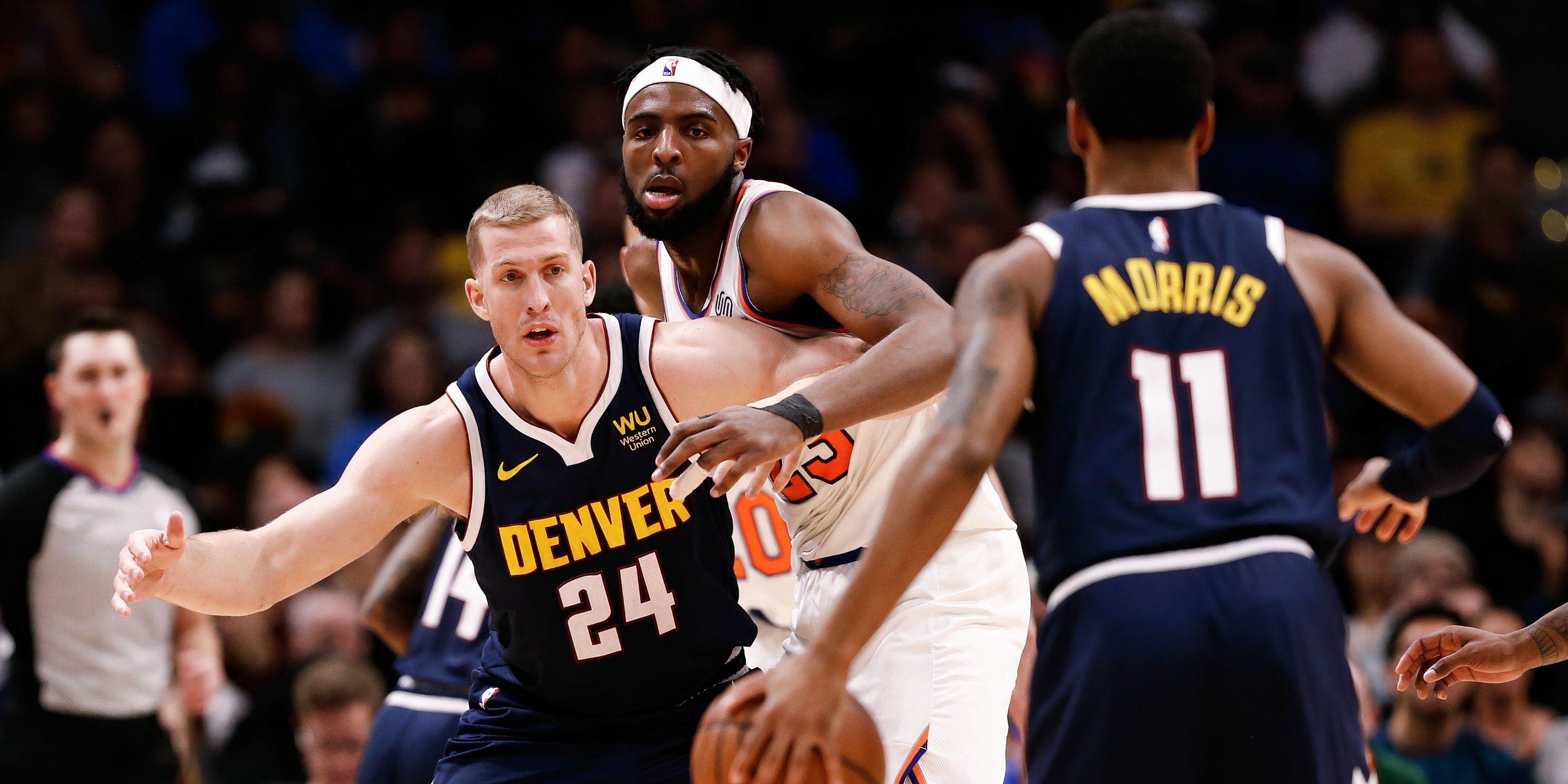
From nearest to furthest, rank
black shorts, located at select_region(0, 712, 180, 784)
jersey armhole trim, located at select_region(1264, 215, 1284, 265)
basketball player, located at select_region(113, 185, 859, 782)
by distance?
jersey armhole trim, located at select_region(1264, 215, 1284, 265)
basketball player, located at select_region(113, 185, 859, 782)
black shorts, located at select_region(0, 712, 180, 784)

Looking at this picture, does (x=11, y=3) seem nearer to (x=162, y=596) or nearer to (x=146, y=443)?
(x=146, y=443)

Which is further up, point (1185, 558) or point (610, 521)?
point (610, 521)

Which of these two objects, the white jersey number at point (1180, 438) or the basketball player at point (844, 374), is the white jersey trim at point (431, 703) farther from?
the white jersey number at point (1180, 438)

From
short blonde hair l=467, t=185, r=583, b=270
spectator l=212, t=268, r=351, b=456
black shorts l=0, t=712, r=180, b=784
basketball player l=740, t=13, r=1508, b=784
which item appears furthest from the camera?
spectator l=212, t=268, r=351, b=456

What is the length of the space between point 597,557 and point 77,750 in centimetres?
365

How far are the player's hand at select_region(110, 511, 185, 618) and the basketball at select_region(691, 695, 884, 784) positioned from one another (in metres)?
1.40

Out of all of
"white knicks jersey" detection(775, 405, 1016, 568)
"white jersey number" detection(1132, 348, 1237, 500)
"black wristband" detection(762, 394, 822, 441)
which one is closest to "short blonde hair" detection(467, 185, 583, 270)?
"black wristband" detection(762, 394, 822, 441)

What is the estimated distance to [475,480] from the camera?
14.1 feet

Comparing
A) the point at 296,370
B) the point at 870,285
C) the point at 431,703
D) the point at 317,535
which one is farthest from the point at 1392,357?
the point at 296,370

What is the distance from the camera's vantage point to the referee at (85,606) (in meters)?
6.78

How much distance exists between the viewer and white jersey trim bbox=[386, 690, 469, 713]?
18.4 feet

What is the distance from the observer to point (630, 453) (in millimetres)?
4340

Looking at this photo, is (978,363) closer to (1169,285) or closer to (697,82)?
(1169,285)

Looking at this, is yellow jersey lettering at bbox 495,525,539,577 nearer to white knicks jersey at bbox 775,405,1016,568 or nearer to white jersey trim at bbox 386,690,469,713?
white knicks jersey at bbox 775,405,1016,568
